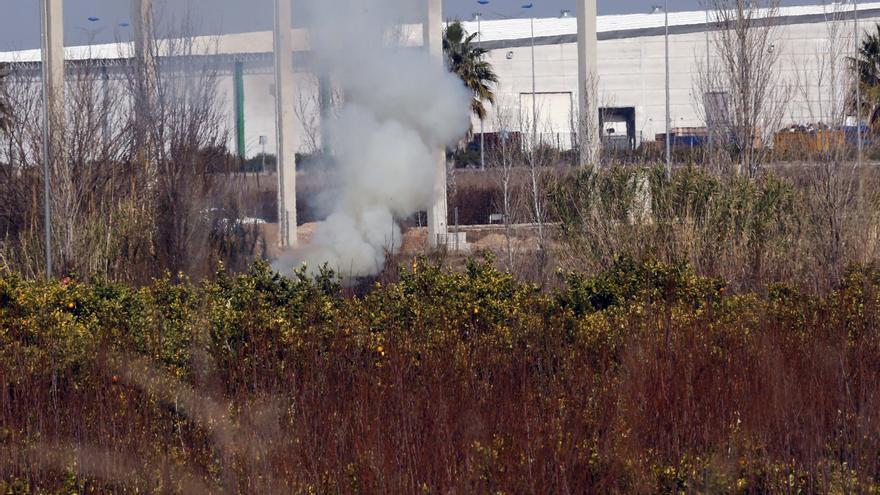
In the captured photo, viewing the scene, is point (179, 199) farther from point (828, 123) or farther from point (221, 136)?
point (828, 123)

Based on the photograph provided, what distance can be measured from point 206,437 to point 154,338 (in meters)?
2.23

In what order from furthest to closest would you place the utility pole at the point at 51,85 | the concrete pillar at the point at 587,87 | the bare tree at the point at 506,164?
the bare tree at the point at 506,164
the concrete pillar at the point at 587,87
the utility pole at the point at 51,85

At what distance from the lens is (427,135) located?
58.0ft

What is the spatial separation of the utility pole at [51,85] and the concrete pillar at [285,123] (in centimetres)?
360

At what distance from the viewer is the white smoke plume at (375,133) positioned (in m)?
17.0

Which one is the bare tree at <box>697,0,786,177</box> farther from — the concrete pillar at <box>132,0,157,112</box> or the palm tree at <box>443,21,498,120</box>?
the palm tree at <box>443,21,498,120</box>

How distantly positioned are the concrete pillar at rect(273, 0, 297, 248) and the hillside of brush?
9.98m

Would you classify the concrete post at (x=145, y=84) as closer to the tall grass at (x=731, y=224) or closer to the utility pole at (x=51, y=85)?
the utility pole at (x=51, y=85)

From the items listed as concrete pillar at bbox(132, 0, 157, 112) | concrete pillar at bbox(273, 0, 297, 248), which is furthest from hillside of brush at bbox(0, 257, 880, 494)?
concrete pillar at bbox(273, 0, 297, 248)

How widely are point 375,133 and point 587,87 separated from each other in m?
3.85

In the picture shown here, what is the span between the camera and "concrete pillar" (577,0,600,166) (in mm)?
17703

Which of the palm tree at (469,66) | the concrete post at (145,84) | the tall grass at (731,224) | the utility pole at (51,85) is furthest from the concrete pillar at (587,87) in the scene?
the palm tree at (469,66)

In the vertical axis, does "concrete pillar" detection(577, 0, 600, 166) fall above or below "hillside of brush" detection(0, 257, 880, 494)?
above

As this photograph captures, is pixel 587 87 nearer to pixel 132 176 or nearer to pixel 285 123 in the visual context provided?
pixel 285 123
